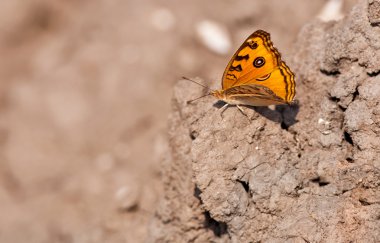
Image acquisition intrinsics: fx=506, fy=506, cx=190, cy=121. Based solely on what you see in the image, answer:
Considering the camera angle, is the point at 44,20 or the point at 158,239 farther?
the point at 44,20

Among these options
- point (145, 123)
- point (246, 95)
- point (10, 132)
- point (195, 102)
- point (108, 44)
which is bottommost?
point (246, 95)

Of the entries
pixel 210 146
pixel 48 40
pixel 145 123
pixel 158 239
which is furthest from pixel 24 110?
pixel 210 146

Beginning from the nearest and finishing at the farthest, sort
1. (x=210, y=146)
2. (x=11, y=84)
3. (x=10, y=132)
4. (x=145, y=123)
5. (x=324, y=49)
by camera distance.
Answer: (x=210, y=146), (x=324, y=49), (x=145, y=123), (x=10, y=132), (x=11, y=84)

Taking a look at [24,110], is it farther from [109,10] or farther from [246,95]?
[246,95]

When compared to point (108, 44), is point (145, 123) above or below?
below

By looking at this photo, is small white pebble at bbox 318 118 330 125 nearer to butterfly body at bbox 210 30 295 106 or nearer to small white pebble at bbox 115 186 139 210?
butterfly body at bbox 210 30 295 106

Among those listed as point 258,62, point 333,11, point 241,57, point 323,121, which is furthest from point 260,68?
point 333,11

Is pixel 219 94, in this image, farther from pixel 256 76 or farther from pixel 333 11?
pixel 333 11

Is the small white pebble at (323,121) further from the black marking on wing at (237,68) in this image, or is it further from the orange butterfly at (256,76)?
the black marking on wing at (237,68)
